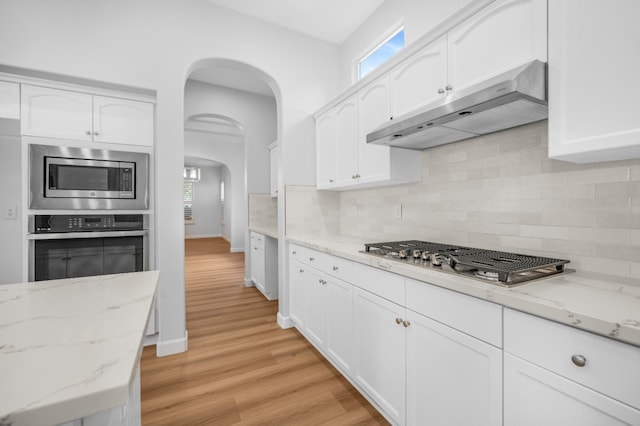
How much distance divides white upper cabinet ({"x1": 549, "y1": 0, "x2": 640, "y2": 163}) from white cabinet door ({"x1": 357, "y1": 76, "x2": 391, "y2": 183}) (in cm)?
107

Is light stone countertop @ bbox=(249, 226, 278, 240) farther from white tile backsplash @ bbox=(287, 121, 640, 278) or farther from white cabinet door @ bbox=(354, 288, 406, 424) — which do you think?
white cabinet door @ bbox=(354, 288, 406, 424)

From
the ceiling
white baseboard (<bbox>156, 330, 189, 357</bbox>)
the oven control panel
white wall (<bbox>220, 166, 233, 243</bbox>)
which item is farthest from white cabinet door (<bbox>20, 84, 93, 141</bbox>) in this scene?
white wall (<bbox>220, 166, 233, 243</bbox>)

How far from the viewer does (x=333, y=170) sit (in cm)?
283

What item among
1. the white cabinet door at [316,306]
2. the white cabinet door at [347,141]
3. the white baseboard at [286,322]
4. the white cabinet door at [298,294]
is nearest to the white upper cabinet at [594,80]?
the white cabinet door at [347,141]

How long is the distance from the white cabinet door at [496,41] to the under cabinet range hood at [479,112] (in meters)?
0.16

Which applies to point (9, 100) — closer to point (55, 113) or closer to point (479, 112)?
point (55, 113)

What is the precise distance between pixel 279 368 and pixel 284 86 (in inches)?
107

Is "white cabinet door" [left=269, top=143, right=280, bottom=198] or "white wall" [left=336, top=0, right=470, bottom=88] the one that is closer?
"white wall" [left=336, top=0, right=470, bottom=88]

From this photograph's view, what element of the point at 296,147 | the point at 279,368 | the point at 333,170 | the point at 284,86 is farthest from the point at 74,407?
the point at 284,86

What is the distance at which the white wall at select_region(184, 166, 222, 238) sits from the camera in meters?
11.1

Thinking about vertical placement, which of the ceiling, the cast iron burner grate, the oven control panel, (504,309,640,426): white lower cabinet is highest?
the ceiling

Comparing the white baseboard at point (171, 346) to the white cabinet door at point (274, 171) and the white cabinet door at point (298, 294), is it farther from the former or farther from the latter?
the white cabinet door at point (274, 171)

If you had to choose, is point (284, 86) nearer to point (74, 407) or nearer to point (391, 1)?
point (391, 1)

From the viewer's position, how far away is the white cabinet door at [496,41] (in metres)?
1.26
